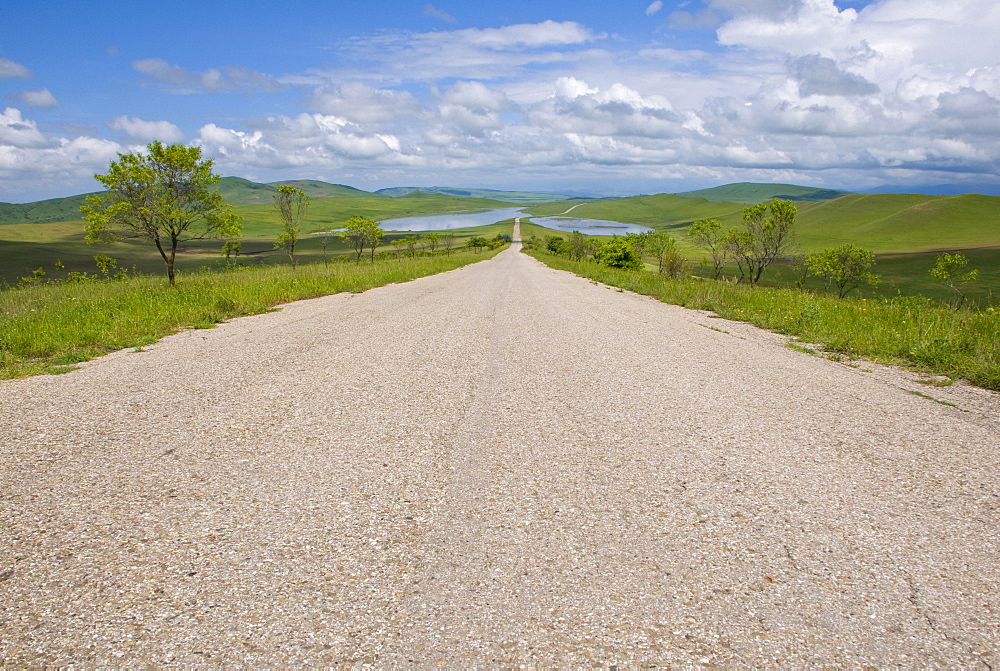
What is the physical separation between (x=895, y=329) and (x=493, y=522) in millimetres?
9588

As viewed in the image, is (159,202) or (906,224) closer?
(159,202)

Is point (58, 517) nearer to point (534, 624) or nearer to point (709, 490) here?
point (534, 624)

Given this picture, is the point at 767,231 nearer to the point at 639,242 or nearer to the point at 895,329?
the point at 639,242

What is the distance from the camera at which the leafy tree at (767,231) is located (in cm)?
4938

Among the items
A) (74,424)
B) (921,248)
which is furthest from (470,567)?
(921,248)

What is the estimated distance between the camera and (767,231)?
51.2 meters

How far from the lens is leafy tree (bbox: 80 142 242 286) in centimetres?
1984

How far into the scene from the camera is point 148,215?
2059 centimetres

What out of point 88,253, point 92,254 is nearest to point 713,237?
point 92,254

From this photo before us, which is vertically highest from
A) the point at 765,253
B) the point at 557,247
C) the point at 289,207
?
the point at 289,207

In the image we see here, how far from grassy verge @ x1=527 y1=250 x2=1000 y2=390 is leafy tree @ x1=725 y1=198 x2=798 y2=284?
37925 mm

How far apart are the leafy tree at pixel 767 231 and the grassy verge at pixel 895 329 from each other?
124 feet

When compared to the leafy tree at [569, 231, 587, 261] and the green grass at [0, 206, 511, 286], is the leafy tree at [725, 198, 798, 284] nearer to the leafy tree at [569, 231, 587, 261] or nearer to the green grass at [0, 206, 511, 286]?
the leafy tree at [569, 231, 587, 261]

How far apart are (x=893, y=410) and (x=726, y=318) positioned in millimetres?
8002
